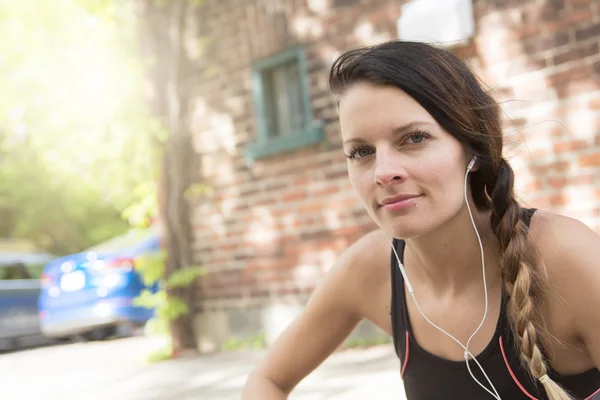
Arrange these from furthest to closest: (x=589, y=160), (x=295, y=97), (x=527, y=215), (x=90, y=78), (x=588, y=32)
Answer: (x=90, y=78) < (x=295, y=97) < (x=589, y=160) < (x=588, y=32) < (x=527, y=215)

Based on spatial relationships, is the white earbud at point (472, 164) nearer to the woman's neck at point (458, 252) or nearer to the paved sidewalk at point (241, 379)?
the woman's neck at point (458, 252)

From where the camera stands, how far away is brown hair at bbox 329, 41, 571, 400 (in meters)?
1.97

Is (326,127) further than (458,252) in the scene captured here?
Yes

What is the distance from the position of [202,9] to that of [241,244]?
2651 mm

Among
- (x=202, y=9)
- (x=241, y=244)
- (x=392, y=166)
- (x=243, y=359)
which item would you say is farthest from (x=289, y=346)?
(x=202, y=9)

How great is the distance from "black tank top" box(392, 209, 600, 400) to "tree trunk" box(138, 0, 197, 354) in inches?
263

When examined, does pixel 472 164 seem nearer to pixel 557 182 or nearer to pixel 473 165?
pixel 473 165

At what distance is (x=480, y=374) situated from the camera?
211 cm

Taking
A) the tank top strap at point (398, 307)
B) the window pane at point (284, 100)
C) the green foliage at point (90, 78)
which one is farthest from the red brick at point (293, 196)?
the tank top strap at point (398, 307)

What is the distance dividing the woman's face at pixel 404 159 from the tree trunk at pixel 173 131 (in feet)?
22.7

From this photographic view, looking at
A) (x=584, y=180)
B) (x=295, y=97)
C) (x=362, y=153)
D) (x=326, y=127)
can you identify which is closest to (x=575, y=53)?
(x=584, y=180)

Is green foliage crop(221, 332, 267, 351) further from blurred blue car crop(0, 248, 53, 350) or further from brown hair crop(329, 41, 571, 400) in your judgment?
brown hair crop(329, 41, 571, 400)

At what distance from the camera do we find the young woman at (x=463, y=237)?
1.97 meters

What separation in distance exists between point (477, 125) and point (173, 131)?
7.04m
